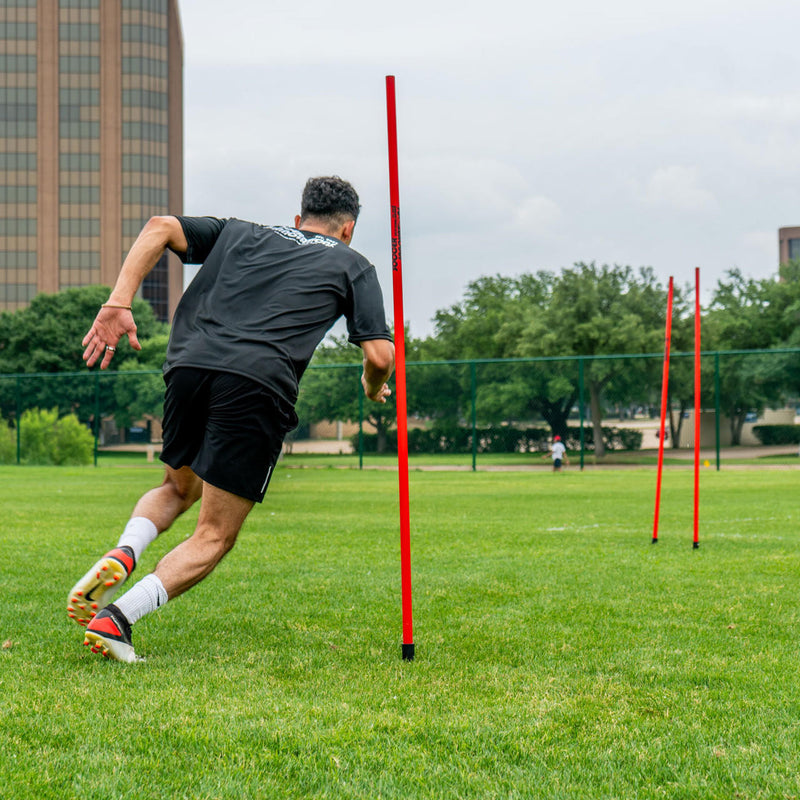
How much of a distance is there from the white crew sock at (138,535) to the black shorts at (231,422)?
0.41 meters

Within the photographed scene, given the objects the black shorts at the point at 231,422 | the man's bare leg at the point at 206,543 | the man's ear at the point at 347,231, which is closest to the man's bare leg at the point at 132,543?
the man's bare leg at the point at 206,543

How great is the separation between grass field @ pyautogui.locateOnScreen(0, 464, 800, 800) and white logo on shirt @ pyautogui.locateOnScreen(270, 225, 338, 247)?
5.72 feet

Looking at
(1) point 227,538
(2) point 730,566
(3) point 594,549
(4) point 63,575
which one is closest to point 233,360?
(1) point 227,538

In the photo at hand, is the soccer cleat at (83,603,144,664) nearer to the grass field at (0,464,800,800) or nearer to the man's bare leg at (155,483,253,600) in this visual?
the grass field at (0,464,800,800)

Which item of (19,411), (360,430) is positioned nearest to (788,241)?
(360,430)

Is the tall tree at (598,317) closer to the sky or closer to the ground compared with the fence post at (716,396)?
closer to the sky

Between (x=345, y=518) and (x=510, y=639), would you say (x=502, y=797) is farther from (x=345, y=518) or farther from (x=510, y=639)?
(x=345, y=518)

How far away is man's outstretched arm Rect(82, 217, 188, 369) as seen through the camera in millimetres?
3658

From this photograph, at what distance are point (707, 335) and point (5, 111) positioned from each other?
75600mm

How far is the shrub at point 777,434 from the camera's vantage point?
2748cm

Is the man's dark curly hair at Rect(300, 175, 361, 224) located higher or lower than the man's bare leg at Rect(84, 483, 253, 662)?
higher

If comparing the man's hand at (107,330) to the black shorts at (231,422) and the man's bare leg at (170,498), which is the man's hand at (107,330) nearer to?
the black shorts at (231,422)

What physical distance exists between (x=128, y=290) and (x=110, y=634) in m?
1.33

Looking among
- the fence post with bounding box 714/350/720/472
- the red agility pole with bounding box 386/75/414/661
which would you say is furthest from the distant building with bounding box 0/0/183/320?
Answer: the red agility pole with bounding box 386/75/414/661
